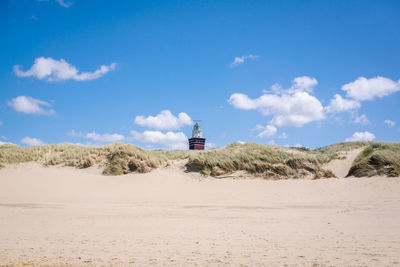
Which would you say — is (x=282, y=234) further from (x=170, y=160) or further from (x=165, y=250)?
(x=170, y=160)

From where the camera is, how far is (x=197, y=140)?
1615 inches

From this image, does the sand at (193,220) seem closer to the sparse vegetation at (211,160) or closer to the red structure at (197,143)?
the sparse vegetation at (211,160)

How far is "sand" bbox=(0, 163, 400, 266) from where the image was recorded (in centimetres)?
476

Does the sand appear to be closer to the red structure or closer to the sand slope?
the sand slope

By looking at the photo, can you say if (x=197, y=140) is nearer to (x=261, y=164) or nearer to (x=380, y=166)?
(x=261, y=164)

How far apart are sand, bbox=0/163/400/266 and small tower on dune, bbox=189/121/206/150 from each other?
26.6 meters

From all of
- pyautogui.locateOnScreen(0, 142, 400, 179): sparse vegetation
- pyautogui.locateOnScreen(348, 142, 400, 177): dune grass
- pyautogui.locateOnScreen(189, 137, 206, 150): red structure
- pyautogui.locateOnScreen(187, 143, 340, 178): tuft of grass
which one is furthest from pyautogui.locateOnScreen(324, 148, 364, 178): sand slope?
pyautogui.locateOnScreen(189, 137, 206, 150): red structure

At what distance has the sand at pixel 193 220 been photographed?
4.76 metres

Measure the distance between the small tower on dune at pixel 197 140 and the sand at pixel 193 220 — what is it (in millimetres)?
26617

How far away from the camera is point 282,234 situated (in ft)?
19.3

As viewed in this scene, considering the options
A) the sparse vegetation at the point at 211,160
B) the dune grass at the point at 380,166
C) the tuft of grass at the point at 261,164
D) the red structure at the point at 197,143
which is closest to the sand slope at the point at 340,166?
the sparse vegetation at the point at 211,160

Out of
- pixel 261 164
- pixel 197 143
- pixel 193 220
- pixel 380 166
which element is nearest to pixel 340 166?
pixel 380 166

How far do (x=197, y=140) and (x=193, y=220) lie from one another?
33634 millimetres

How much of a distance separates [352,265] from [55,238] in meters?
5.12
